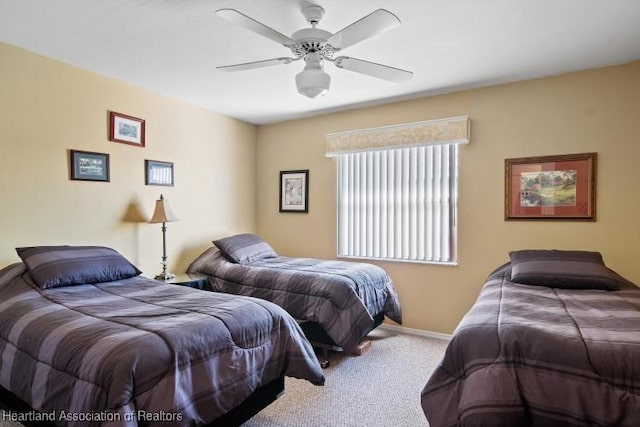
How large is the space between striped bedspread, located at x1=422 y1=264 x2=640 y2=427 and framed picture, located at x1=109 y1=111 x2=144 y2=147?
3.23 metres

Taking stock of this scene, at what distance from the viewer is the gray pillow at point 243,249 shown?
12.5ft

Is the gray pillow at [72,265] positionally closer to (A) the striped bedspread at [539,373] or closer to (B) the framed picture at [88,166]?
(B) the framed picture at [88,166]

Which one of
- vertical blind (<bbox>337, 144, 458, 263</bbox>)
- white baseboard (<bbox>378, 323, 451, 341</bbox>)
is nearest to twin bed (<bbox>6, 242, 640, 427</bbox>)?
vertical blind (<bbox>337, 144, 458, 263</bbox>)

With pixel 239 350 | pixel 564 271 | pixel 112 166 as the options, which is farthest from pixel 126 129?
pixel 564 271

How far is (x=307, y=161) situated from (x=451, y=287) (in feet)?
7.35

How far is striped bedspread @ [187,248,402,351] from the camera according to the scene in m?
2.88

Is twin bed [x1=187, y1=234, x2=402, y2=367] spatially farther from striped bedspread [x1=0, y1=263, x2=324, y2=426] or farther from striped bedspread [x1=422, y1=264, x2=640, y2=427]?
striped bedspread [x1=422, y1=264, x2=640, y2=427]

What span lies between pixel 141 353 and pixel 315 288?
1.68 metres

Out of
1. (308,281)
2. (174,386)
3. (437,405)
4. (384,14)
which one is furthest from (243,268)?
(384,14)

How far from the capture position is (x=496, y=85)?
3.36 m

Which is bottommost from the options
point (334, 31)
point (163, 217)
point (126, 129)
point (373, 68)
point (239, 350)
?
point (239, 350)

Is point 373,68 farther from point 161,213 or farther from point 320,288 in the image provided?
point 161,213

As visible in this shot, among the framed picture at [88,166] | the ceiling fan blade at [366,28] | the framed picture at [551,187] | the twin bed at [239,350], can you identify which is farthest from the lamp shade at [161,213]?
the framed picture at [551,187]

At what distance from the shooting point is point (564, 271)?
257cm
